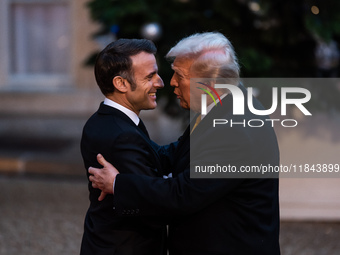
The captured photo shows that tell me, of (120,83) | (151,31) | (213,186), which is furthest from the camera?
(151,31)

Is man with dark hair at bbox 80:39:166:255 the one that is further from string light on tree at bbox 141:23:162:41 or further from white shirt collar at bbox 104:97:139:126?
string light on tree at bbox 141:23:162:41

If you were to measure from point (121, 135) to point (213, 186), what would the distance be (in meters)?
0.44

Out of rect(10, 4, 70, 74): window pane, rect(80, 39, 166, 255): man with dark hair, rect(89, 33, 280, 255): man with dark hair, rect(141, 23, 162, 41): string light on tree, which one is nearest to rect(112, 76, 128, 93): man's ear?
rect(80, 39, 166, 255): man with dark hair

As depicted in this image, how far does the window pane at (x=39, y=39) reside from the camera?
387 inches

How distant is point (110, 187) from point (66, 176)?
5411 mm

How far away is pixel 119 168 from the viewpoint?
213 centimetres

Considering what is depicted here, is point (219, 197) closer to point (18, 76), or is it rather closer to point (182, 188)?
point (182, 188)

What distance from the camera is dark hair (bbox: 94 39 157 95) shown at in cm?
221

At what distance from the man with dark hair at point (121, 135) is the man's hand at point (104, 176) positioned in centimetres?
3

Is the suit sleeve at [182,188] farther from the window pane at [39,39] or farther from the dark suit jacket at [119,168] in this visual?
the window pane at [39,39]

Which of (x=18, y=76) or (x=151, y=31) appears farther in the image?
(x=18, y=76)

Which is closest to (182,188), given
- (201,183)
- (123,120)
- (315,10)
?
(201,183)

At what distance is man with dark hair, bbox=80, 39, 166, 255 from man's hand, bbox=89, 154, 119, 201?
0.10ft

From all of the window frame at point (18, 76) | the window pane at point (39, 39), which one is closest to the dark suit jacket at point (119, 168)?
the window frame at point (18, 76)
